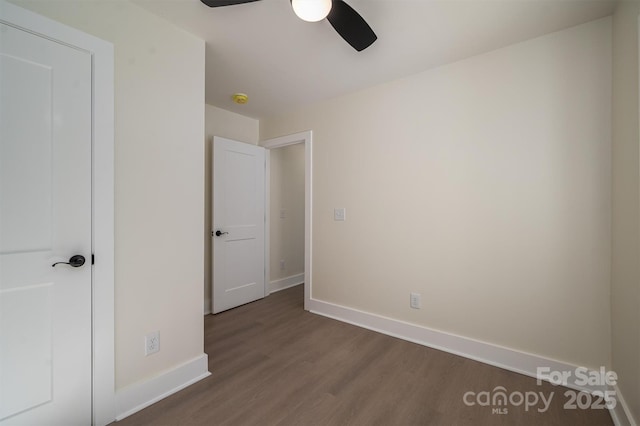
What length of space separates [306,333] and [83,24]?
2.73 meters

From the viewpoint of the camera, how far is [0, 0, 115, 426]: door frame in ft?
4.86

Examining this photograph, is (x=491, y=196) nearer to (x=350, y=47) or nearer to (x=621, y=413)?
(x=621, y=413)

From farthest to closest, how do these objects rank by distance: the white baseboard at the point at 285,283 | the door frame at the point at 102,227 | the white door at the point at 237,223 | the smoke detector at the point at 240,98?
the white baseboard at the point at 285,283 → the white door at the point at 237,223 → the smoke detector at the point at 240,98 → the door frame at the point at 102,227

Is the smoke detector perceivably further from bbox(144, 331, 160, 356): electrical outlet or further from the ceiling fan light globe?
bbox(144, 331, 160, 356): electrical outlet

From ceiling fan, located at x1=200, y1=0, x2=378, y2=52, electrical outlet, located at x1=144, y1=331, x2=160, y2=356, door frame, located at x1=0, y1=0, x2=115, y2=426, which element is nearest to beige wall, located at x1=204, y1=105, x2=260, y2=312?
electrical outlet, located at x1=144, y1=331, x2=160, y2=356

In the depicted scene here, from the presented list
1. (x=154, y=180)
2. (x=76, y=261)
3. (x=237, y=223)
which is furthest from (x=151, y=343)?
(x=237, y=223)

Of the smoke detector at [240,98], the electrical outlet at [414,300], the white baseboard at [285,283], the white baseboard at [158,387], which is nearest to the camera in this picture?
the white baseboard at [158,387]

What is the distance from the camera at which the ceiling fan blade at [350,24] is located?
4.46 feet

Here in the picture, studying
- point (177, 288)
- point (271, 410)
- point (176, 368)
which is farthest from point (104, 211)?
point (271, 410)

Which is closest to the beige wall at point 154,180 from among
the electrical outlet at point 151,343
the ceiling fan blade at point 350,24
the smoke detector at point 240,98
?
the electrical outlet at point 151,343

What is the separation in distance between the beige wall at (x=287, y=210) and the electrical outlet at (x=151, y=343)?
2198mm

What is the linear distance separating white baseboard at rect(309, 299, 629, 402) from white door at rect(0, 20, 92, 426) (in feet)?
7.02

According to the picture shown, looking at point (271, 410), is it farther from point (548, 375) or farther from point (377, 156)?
point (377, 156)

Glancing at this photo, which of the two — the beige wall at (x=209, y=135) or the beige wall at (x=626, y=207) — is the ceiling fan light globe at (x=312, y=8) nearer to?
the beige wall at (x=626, y=207)
